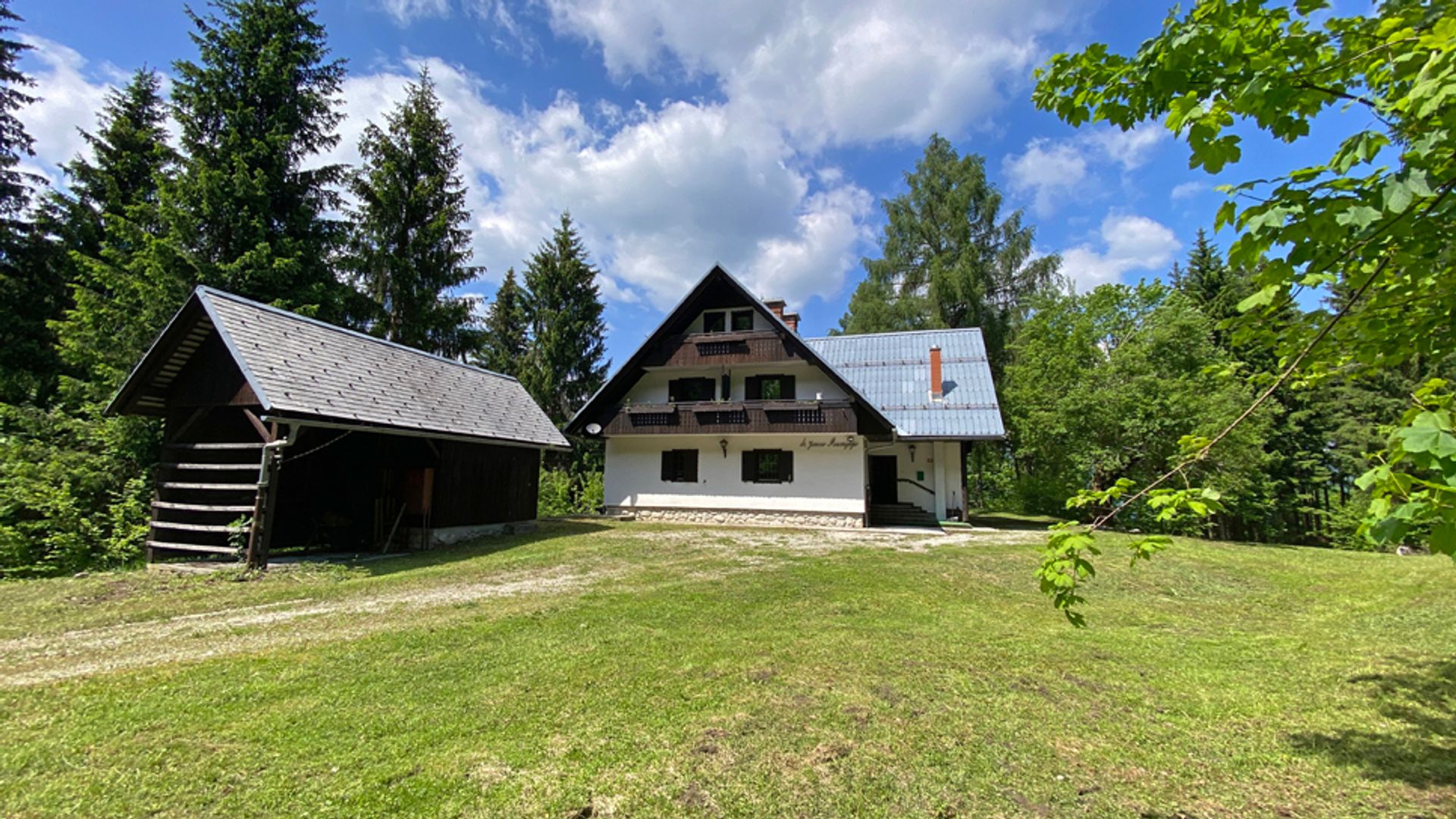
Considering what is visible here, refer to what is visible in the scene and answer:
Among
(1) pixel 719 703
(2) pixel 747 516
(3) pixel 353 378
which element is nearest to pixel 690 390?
(2) pixel 747 516

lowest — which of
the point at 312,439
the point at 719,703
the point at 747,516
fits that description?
the point at 719,703

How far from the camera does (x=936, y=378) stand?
21.2 meters

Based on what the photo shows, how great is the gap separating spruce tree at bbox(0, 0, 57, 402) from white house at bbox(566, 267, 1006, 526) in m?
16.5

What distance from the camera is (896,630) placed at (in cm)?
661

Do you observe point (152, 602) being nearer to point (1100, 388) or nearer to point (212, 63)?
point (212, 63)

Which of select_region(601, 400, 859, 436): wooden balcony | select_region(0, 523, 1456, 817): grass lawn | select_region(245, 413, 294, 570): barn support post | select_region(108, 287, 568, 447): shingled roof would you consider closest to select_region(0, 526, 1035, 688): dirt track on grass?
select_region(0, 523, 1456, 817): grass lawn

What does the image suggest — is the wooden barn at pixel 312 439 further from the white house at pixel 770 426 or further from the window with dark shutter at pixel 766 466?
the window with dark shutter at pixel 766 466

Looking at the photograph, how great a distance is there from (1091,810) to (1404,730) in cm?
289

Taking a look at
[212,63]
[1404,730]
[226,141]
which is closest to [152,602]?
[1404,730]

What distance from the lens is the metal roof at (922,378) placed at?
774 inches

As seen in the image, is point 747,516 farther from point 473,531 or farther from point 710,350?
point 473,531

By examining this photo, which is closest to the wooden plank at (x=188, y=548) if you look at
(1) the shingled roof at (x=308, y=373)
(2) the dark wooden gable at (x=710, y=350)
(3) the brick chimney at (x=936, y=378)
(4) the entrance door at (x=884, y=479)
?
(1) the shingled roof at (x=308, y=373)

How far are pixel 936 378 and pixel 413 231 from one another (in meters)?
21.8

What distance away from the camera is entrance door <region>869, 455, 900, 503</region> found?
21328mm
